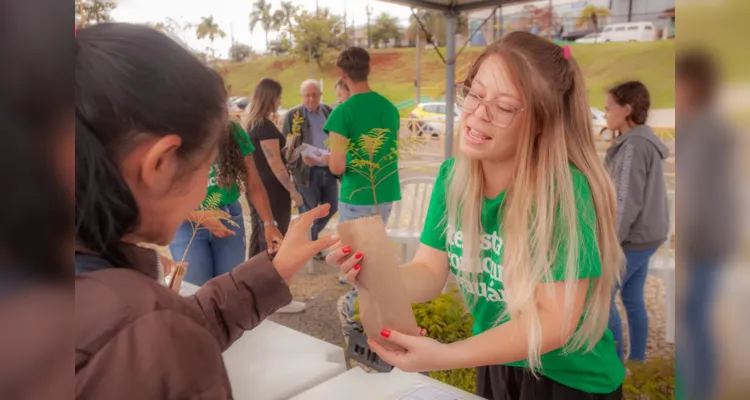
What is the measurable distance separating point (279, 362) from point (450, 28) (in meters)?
0.82

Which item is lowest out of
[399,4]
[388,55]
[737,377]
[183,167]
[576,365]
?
[576,365]

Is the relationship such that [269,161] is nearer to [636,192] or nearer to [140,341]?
[140,341]

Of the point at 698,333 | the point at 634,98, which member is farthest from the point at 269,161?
the point at 634,98

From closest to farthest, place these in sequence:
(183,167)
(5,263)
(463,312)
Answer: (5,263)
(183,167)
(463,312)

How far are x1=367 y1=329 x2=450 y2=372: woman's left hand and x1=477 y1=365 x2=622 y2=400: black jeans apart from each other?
0.96 ft

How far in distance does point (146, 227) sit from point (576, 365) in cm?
88

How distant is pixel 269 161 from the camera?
38.2 inches

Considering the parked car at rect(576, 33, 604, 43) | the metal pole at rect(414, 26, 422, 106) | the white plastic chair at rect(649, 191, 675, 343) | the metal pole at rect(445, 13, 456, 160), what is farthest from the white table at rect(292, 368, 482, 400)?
the white plastic chair at rect(649, 191, 675, 343)

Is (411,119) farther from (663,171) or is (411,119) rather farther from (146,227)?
(663,171)

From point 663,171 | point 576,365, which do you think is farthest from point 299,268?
point 663,171

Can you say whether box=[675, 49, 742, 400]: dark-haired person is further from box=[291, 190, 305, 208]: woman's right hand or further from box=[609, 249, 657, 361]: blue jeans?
box=[609, 249, 657, 361]: blue jeans

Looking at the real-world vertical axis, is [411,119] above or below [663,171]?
above

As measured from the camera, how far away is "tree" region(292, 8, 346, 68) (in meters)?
1.02

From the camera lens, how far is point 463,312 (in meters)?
1.27
